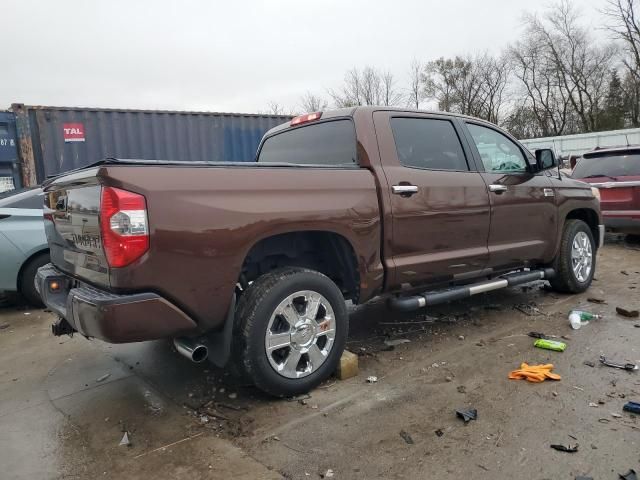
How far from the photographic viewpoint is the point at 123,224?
8.27ft

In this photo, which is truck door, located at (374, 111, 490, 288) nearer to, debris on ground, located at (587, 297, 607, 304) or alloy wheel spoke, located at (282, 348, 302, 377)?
alloy wheel spoke, located at (282, 348, 302, 377)

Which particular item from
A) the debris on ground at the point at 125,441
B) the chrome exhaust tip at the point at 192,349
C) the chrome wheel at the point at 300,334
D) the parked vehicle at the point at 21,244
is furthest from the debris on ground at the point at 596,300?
the parked vehicle at the point at 21,244

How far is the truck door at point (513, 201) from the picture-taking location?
4.41m

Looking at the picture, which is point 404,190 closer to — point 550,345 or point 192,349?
point 550,345

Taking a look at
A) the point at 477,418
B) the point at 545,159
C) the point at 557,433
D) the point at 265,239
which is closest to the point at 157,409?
the point at 265,239

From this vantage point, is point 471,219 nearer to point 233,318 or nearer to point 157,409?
point 233,318

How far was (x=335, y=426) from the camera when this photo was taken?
286 centimetres

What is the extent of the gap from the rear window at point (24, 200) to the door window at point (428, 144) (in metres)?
4.25

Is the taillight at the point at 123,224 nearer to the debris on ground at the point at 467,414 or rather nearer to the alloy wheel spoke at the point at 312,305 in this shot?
the alloy wheel spoke at the point at 312,305

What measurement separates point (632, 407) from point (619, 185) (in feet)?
20.0

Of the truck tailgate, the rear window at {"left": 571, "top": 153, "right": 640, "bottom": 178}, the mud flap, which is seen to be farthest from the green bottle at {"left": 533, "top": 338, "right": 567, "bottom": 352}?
the rear window at {"left": 571, "top": 153, "right": 640, "bottom": 178}

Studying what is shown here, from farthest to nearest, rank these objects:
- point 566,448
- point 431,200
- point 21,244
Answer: point 21,244 < point 431,200 < point 566,448

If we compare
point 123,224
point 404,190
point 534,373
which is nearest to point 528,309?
point 534,373

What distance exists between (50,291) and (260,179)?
163 centimetres
